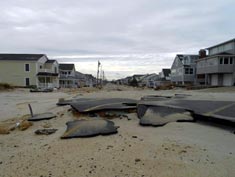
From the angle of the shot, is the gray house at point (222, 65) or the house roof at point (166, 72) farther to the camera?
the house roof at point (166, 72)

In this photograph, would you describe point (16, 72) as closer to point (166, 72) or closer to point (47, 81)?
point (47, 81)

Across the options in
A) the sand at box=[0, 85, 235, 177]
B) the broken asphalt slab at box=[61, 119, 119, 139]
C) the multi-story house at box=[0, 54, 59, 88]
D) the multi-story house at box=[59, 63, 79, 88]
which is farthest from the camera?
the multi-story house at box=[59, 63, 79, 88]

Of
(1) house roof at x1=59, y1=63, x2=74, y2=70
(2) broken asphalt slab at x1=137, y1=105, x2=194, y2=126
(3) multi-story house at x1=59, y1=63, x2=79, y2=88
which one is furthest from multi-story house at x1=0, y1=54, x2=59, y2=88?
(2) broken asphalt slab at x1=137, y1=105, x2=194, y2=126

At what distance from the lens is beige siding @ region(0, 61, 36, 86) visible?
41969 millimetres

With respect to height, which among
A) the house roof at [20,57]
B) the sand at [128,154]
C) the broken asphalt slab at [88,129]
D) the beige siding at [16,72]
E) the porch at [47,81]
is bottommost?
the sand at [128,154]

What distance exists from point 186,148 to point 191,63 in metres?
44.0

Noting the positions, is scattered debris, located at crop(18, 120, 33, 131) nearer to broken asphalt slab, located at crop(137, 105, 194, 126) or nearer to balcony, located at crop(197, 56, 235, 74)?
broken asphalt slab, located at crop(137, 105, 194, 126)

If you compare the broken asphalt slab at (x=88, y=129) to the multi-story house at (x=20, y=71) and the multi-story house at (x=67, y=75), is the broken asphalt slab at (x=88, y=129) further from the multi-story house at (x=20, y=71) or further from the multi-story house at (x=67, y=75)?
the multi-story house at (x=67, y=75)

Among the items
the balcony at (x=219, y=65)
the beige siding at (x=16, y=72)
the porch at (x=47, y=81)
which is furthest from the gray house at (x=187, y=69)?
the beige siding at (x=16, y=72)

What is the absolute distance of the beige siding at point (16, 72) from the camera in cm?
4197

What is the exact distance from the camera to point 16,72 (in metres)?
42.0

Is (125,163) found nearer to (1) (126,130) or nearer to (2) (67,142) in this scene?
(2) (67,142)

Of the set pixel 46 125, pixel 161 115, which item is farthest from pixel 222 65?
pixel 46 125

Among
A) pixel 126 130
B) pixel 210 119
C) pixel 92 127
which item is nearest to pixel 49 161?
pixel 92 127
